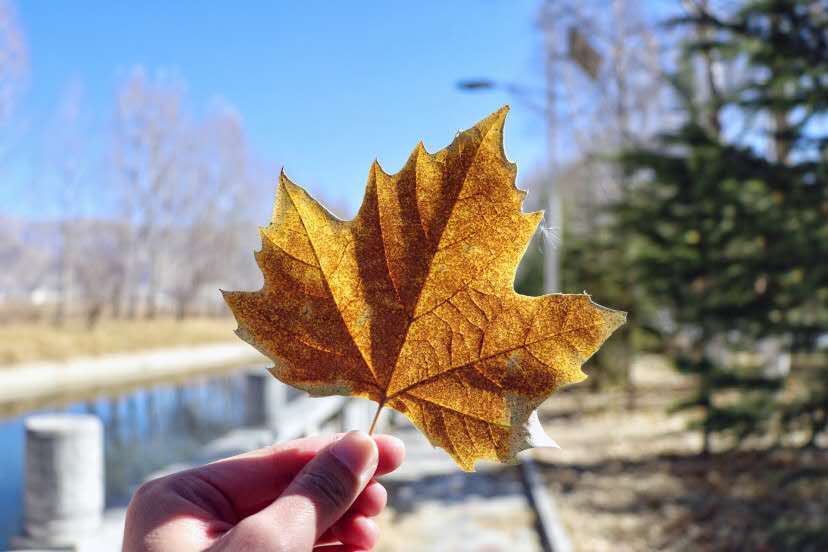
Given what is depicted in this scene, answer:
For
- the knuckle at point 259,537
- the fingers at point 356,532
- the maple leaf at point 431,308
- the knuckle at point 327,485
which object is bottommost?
the fingers at point 356,532

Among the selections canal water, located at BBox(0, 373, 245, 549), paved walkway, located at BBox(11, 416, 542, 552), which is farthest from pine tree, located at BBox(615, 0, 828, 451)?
canal water, located at BBox(0, 373, 245, 549)

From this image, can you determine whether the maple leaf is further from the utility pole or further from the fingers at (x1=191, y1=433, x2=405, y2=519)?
the utility pole

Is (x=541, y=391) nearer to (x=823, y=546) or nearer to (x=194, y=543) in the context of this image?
(x=194, y=543)

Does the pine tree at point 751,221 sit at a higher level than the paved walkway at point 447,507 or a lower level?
higher

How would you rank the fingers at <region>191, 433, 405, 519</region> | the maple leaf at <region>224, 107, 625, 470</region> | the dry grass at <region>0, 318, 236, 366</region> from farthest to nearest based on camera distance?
1. the dry grass at <region>0, 318, 236, 366</region>
2. the fingers at <region>191, 433, 405, 519</region>
3. the maple leaf at <region>224, 107, 625, 470</region>

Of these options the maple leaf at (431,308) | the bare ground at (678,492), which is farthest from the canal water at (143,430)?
the bare ground at (678,492)

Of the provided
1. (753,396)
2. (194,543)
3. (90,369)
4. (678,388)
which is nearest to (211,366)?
(90,369)

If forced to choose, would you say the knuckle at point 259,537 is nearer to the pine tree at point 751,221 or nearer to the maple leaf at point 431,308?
the maple leaf at point 431,308
